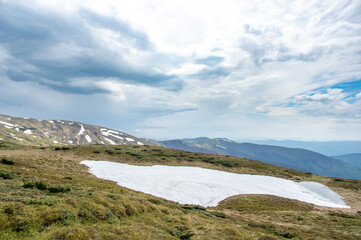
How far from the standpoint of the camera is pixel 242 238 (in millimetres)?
14953

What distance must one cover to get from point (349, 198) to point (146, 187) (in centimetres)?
5819

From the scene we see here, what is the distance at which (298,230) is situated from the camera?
22.3m

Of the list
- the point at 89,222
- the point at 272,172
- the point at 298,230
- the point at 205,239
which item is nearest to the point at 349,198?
the point at 272,172

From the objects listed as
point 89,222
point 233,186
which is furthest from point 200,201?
point 89,222

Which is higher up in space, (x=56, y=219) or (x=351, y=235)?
(x=56, y=219)

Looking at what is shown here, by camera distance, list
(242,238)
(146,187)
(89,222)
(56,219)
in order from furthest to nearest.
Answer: (146,187), (242,238), (89,222), (56,219)

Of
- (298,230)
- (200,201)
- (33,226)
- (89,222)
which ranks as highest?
(33,226)

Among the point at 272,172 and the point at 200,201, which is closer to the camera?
the point at 200,201

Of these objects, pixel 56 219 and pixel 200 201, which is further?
pixel 200 201

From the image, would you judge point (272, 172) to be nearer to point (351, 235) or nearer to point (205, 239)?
point (351, 235)

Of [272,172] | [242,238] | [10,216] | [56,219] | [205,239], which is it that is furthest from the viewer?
[272,172]

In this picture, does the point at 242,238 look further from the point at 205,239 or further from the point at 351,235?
the point at 351,235

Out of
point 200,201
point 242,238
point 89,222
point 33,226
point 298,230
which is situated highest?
point 33,226

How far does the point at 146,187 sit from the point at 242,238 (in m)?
29.4
